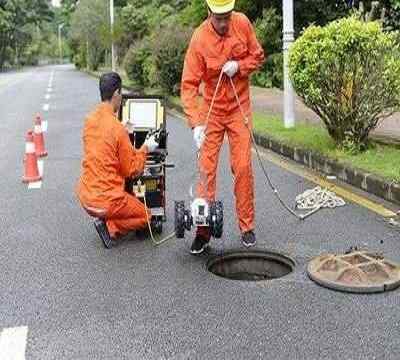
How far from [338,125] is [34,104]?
15.4 metres

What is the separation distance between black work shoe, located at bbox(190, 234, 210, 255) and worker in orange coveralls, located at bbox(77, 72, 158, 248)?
606 mm

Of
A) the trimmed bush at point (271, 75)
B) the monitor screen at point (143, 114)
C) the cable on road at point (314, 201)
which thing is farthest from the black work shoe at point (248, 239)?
the trimmed bush at point (271, 75)

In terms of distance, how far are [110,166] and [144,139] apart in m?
0.68

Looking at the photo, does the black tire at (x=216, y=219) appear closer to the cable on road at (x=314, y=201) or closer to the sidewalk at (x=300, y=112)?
the cable on road at (x=314, y=201)

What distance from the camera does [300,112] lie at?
13.2 metres

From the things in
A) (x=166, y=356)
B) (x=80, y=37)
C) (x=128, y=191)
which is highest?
(x=80, y=37)

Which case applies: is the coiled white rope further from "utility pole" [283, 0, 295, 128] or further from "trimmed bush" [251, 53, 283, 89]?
"trimmed bush" [251, 53, 283, 89]

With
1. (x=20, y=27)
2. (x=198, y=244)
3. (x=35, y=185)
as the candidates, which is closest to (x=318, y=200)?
(x=198, y=244)

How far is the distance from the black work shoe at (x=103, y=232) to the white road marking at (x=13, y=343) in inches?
64.8

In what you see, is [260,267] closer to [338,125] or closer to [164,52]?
[338,125]

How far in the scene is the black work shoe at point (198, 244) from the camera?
5.35 m

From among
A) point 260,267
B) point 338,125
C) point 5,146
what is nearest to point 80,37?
point 5,146

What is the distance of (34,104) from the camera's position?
22047 millimetres

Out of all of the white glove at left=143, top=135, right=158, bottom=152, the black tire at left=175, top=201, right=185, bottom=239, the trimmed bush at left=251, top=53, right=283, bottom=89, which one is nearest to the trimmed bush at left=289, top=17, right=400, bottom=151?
the white glove at left=143, top=135, right=158, bottom=152
